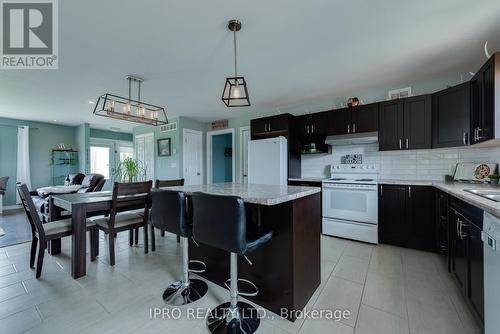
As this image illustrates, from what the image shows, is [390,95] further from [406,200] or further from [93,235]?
[93,235]

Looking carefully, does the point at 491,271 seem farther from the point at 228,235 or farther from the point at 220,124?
the point at 220,124

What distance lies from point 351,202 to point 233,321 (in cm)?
237

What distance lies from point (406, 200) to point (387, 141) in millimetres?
903

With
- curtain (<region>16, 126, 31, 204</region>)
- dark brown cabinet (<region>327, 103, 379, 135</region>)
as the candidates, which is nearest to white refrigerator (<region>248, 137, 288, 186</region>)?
dark brown cabinet (<region>327, 103, 379, 135</region>)

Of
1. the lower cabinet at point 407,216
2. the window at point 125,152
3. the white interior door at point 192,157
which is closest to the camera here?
the lower cabinet at point 407,216

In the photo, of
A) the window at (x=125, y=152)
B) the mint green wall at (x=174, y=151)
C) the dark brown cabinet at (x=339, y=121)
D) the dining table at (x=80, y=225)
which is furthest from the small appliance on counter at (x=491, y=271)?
the window at (x=125, y=152)

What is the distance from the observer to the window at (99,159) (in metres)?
6.69

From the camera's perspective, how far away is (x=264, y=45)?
2.22 metres

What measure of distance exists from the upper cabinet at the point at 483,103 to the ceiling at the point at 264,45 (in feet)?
1.21

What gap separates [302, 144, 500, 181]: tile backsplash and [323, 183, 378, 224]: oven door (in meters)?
0.68

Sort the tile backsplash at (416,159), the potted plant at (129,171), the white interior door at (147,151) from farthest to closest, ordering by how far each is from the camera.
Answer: the white interior door at (147,151) < the potted plant at (129,171) < the tile backsplash at (416,159)

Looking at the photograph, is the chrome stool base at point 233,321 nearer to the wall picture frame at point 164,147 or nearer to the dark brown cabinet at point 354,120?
the dark brown cabinet at point 354,120

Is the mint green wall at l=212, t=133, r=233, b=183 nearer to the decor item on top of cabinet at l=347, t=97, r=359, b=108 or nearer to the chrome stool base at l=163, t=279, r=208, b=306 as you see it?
the decor item on top of cabinet at l=347, t=97, r=359, b=108

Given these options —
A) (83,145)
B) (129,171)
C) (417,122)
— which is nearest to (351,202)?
(417,122)
